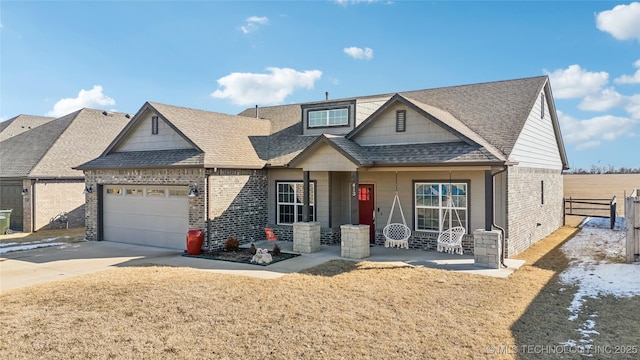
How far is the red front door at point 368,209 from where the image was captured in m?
15.0

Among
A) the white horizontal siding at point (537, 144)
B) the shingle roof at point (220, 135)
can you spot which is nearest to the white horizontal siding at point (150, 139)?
the shingle roof at point (220, 135)

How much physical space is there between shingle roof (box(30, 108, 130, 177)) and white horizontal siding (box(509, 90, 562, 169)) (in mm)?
19825

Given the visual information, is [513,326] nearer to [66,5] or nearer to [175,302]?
[175,302]

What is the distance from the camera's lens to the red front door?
15039 millimetres

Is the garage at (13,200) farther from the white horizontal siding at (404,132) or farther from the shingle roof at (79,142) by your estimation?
the white horizontal siding at (404,132)

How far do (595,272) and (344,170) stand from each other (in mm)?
7424

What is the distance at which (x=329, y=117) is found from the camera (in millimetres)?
17125

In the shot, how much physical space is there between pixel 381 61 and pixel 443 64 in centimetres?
287

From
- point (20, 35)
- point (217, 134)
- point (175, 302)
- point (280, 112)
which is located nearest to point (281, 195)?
point (217, 134)

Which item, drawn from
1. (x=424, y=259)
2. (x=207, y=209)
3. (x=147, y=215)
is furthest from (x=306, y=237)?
(x=147, y=215)

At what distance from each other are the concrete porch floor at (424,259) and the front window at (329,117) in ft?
17.1

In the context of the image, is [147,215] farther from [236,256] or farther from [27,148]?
[27,148]

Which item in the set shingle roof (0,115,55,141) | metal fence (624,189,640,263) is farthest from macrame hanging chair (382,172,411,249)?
shingle roof (0,115,55,141)

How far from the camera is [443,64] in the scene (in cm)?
1831
